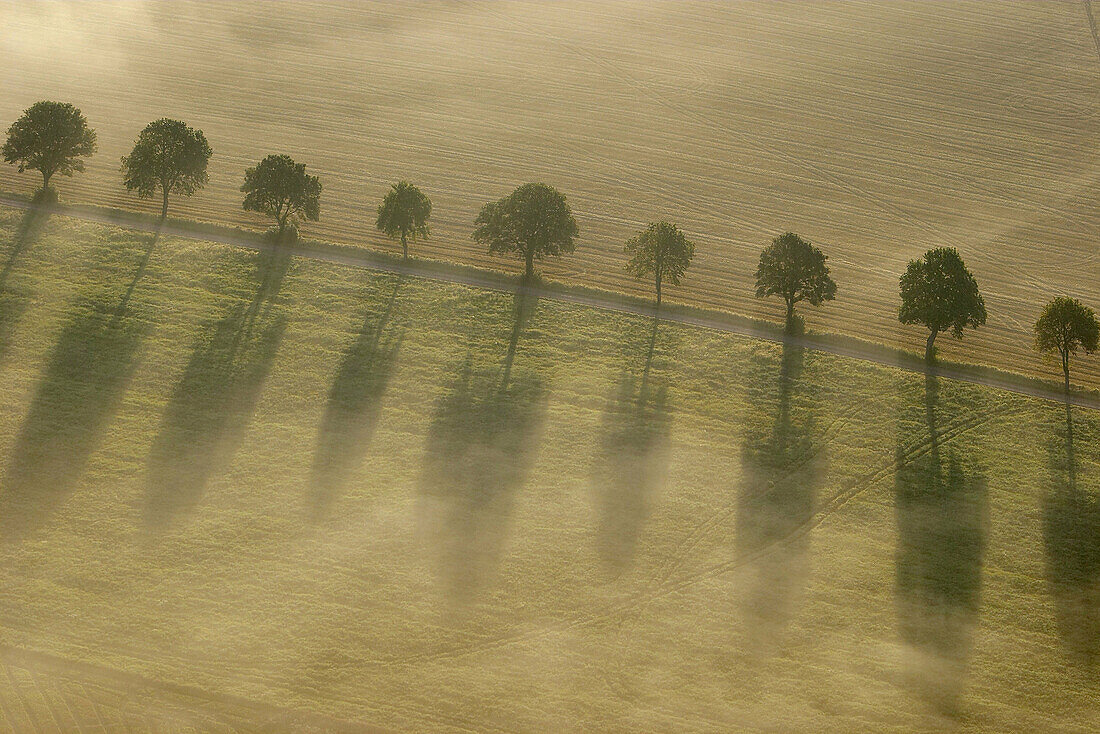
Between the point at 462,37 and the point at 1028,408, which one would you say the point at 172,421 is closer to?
the point at 1028,408

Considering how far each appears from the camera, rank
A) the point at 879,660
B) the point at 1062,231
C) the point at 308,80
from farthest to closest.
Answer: the point at 308,80, the point at 1062,231, the point at 879,660

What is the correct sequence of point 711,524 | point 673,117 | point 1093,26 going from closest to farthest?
point 711,524 < point 673,117 < point 1093,26

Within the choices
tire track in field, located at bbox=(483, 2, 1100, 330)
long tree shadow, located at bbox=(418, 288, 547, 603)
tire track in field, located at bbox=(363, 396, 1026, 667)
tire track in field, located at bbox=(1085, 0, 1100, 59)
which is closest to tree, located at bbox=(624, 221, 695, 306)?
long tree shadow, located at bbox=(418, 288, 547, 603)

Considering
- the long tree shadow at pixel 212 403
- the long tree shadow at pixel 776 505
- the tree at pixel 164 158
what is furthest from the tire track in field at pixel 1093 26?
the long tree shadow at pixel 212 403

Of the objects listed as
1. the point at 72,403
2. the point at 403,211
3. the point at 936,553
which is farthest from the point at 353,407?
the point at 936,553

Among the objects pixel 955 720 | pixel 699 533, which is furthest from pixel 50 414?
pixel 955 720

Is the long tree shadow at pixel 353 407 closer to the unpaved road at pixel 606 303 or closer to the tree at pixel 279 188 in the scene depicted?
the unpaved road at pixel 606 303

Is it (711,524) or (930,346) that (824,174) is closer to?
(930,346)
